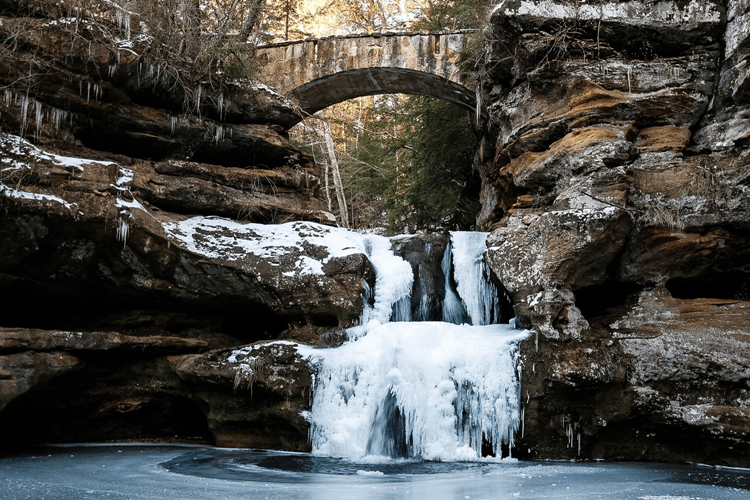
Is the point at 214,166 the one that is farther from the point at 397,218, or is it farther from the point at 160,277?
the point at 397,218

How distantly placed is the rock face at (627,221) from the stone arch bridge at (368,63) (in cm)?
259

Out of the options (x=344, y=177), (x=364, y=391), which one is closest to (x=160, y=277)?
(x=364, y=391)

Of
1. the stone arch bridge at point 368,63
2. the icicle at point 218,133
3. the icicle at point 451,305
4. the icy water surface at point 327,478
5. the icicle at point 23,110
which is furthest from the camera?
the stone arch bridge at point 368,63

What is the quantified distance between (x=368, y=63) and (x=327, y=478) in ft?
33.9

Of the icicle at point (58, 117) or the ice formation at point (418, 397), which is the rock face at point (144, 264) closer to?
the icicle at point (58, 117)

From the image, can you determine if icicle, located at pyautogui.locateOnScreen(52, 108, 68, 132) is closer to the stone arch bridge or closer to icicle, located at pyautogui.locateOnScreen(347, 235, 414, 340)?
icicle, located at pyautogui.locateOnScreen(347, 235, 414, 340)

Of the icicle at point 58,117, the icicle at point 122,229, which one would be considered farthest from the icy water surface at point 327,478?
the icicle at point 58,117

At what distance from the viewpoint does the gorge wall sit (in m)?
6.93

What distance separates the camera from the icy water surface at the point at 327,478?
450cm

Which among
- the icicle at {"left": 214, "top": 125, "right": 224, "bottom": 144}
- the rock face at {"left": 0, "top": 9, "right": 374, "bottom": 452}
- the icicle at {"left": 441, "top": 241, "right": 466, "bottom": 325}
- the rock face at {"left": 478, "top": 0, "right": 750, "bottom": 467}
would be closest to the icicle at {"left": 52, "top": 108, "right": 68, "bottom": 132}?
the rock face at {"left": 0, "top": 9, "right": 374, "bottom": 452}

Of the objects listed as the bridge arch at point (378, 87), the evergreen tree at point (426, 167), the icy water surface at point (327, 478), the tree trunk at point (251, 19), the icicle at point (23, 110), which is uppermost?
the tree trunk at point (251, 19)

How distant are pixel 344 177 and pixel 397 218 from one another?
543 centimetres

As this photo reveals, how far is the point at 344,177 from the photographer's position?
886 inches

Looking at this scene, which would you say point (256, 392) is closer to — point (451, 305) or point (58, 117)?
point (451, 305)
